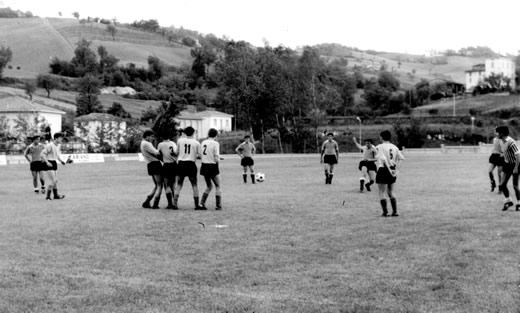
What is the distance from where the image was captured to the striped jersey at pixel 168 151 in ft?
58.7

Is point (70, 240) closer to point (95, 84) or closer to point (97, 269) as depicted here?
point (97, 269)

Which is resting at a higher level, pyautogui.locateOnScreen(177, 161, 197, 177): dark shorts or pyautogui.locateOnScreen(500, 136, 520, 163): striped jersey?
pyautogui.locateOnScreen(500, 136, 520, 163): striped jersey

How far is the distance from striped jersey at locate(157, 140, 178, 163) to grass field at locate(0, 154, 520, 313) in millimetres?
1407

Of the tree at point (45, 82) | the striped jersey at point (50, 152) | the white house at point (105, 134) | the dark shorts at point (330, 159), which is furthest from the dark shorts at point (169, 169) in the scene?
the tree at point (45, 82)

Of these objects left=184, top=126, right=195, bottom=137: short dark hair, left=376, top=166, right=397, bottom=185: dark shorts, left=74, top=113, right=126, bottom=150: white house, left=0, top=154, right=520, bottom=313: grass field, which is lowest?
left=0, top=154, right=520, bottom=313: grass field

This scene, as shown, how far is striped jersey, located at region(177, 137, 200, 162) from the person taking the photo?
1775 centimetres

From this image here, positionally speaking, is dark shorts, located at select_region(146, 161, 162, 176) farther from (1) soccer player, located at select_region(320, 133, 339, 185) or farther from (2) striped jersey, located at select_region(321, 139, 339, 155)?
(2) striped jersey, located at select_region(321, 139, 339, 155)

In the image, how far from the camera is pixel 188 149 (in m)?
17.8

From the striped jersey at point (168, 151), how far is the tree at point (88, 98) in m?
111

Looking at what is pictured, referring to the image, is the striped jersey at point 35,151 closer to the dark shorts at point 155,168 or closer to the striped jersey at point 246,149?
the dark shorts at point 155,168

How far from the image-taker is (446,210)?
Result: 58.0ft

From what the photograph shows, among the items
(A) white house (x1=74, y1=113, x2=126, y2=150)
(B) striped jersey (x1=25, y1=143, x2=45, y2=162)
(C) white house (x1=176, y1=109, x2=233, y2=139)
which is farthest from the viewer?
(C) white house (x1=176, y1=109, x2=233, y2=139)

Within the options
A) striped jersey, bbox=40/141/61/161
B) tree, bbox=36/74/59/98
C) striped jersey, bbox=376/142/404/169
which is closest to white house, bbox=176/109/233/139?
tree, bbox=36/74/59/98

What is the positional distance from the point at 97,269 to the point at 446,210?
34.9 feet
